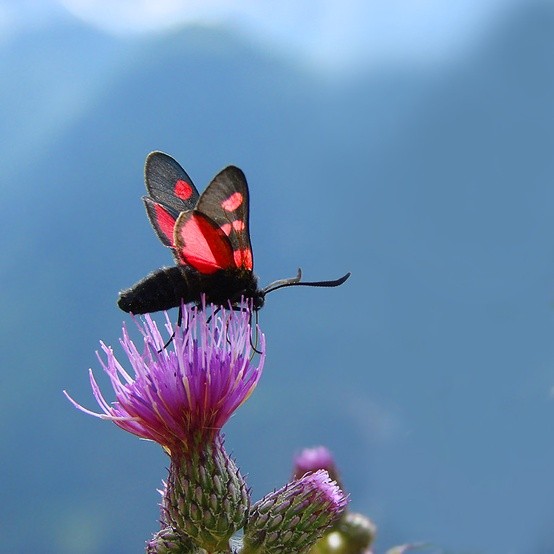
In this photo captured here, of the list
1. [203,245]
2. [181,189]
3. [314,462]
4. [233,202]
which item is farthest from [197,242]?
[314,462]

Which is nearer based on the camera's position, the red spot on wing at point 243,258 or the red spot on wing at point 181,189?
the red spot on wing at point 243,258

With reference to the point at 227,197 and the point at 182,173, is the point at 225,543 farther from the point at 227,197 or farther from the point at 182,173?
the point at 182,173

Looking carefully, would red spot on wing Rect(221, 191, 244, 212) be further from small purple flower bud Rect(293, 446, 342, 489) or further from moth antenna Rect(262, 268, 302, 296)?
small purple flower bud Rect(293, 446, 342, 489)

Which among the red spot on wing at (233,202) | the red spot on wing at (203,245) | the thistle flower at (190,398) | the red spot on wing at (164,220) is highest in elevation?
the red spot on wing at (164,220)

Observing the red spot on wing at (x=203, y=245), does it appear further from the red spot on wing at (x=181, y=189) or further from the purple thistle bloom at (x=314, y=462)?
the purple thistle bloom at (x=314, y=462)

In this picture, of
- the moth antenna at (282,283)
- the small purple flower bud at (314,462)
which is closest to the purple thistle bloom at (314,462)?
the small purple flower bud at (314,462)

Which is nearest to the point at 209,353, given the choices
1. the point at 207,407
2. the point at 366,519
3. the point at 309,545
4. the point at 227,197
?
the point at 207,407

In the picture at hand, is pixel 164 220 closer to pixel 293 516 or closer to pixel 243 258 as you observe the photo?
pixel 243 258
